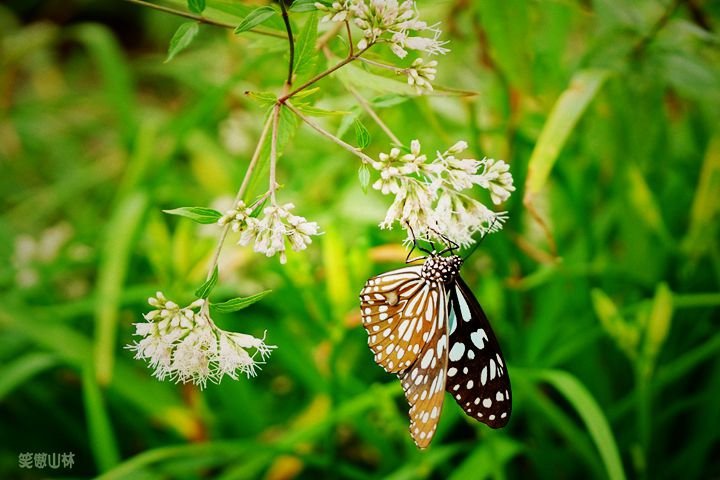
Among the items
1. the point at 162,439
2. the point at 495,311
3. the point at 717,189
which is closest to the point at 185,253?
the point at 162,439

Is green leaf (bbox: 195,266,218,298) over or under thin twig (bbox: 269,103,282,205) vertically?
under

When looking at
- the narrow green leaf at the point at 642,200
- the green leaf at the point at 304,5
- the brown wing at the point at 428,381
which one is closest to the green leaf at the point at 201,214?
the green leaf at the point at 304,5

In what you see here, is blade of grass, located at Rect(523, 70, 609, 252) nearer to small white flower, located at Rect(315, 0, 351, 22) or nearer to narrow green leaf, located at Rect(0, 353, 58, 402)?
small white flower, located at Rect(315, 0, 351, 22)

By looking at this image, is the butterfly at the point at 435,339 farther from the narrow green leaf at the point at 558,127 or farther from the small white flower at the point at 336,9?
the small white flower at the point at 336,9

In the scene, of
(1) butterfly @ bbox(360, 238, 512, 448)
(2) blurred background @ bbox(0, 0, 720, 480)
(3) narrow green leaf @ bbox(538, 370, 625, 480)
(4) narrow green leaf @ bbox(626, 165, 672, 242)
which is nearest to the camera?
(1) butterfly @ bbox(360, 238, 512, 448)

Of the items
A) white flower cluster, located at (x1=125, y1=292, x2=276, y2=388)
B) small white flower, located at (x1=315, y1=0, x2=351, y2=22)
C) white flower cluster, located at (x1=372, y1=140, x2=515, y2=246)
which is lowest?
white flower cluster, located at (x1=125, y1=292, x2=276, y2=388)

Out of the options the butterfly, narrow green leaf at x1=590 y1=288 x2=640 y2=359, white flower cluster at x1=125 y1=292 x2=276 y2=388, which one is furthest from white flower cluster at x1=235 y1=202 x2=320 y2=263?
narrow green leaf at x1=590 y1=288 x2=640 y2=359

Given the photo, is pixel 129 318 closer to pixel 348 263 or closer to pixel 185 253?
pixel 185 253
